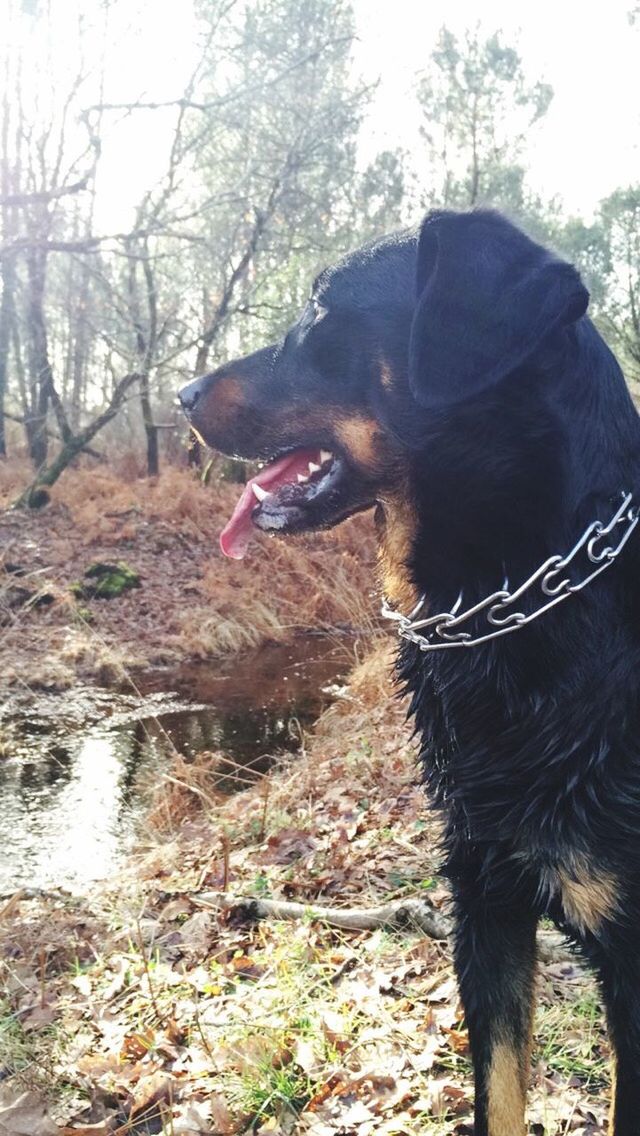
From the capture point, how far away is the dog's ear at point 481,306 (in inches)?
83.8

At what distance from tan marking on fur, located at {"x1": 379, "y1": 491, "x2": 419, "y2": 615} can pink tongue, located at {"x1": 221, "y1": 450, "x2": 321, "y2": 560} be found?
35 cm

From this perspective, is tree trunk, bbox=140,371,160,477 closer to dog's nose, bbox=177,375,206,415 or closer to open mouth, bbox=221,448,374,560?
dog's nose, bbox=177,375,206,415

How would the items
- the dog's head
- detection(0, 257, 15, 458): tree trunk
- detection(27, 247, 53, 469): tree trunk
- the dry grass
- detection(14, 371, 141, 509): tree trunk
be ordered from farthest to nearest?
detection(0, 257, 15, 458): tree trunk, detection(27, 247, 53, 469): tree trunk, detection(14, 371, 141, 509): tree trunk, the dry grass, the dog's head

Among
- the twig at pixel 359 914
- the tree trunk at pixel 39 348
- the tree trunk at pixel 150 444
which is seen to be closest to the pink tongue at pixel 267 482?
the twig at pixel 359 914

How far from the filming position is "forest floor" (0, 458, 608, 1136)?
110 inches

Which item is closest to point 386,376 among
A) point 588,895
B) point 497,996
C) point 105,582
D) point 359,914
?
point 588,895

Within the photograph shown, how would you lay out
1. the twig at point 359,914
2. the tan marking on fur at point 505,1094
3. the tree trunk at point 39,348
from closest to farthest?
1. the tan marking on fur at point 505,1094
2. the twig at point 359,914
3. the tree trunk at point 39,348

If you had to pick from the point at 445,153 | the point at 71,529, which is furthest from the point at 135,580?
the point at 445,153

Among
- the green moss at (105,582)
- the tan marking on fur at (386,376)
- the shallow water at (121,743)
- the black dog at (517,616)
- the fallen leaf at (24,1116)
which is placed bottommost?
the shallow water at (121,743)

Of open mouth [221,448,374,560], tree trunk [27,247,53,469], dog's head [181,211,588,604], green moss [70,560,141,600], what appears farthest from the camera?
tree trunk [27,247,53,469]

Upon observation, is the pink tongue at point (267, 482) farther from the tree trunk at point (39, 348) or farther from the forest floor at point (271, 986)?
the tree trunk at point (39, 348)

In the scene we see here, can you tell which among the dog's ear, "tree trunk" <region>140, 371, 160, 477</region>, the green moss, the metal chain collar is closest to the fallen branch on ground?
the metal chain collar

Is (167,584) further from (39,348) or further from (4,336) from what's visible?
(4,336)

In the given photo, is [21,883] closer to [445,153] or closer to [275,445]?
[275,445]
